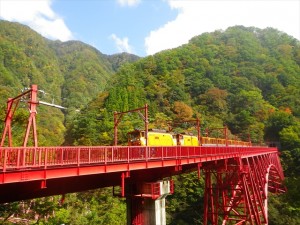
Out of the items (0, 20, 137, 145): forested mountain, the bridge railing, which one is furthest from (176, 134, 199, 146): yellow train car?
(0, 20, 137, 145): forested mountain

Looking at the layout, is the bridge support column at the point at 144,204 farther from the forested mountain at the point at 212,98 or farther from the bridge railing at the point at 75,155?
the forested mountain at the point at 212,98

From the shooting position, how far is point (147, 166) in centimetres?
1362

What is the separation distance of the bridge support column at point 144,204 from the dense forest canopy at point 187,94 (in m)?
13.6

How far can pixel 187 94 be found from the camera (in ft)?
296

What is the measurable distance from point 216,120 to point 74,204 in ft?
168

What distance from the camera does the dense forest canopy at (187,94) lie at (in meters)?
48.2

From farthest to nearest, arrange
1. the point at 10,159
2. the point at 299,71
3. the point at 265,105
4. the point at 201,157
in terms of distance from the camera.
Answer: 1. the point at 299,71
2. the point at 265,105
3. the point at 201,157
4. the point at 10,159

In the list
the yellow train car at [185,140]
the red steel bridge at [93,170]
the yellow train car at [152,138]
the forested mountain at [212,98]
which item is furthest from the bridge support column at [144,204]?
the forested mountain at [212,98]

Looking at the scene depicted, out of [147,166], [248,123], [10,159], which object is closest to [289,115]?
[248,123]

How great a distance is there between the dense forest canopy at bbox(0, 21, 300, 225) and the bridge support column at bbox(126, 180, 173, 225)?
13594mm

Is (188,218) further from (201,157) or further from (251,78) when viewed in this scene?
(251,78)

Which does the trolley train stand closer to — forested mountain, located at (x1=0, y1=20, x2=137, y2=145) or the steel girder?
the steel girder

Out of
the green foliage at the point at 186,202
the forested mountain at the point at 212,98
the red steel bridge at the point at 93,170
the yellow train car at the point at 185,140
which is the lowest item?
the green foliage at the point at 186,202

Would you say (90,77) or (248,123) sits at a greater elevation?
(90,77)
